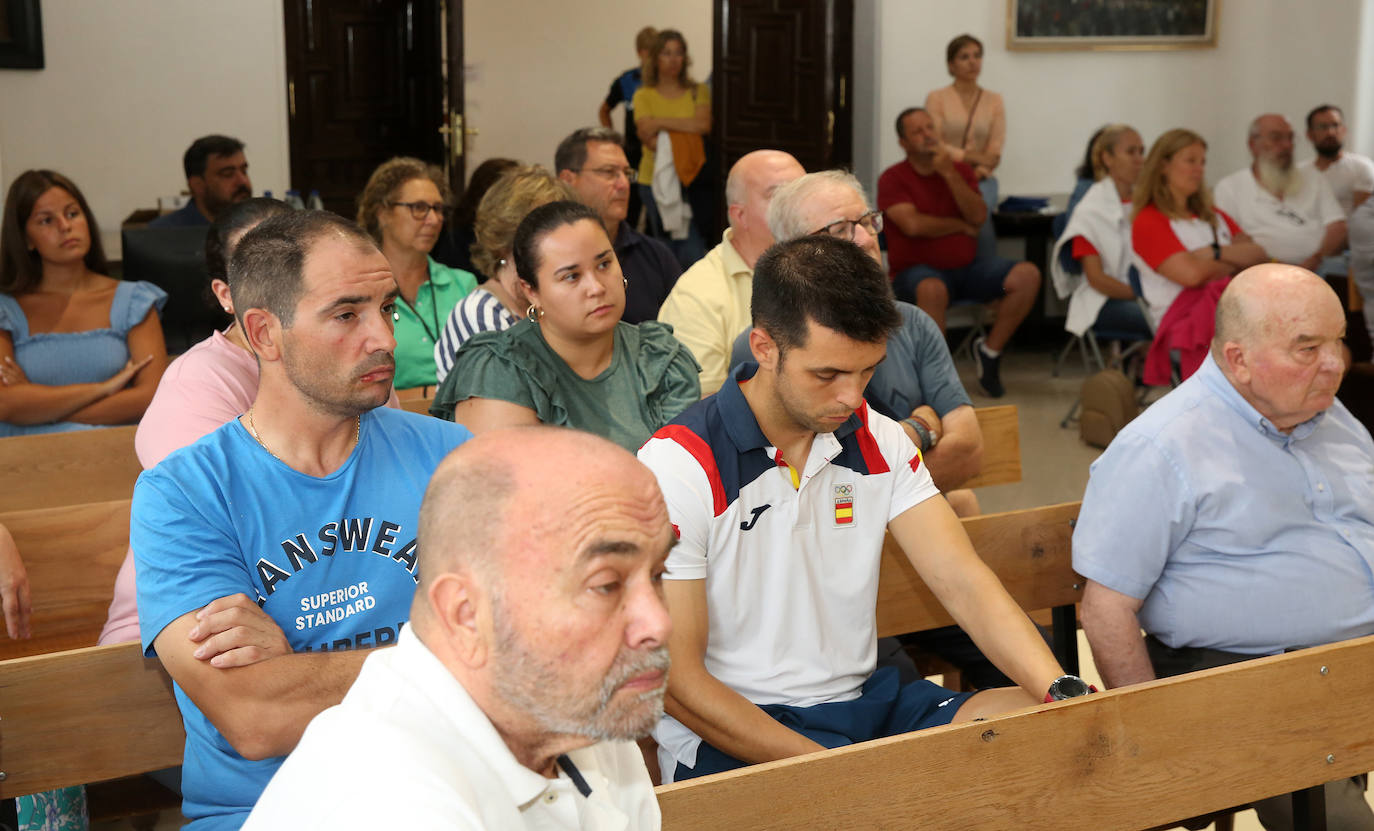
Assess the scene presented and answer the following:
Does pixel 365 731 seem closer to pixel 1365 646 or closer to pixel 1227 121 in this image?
pixel 1365 646

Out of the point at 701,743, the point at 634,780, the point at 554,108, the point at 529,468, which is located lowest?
the point at 701,743

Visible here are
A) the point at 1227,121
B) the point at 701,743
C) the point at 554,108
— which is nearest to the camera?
the point at 701,743

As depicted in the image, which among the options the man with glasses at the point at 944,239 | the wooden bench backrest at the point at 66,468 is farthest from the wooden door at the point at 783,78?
the wooden bench backrest at the point at 66,468

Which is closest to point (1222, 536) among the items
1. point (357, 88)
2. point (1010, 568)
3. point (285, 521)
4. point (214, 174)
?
point (1010, 568)

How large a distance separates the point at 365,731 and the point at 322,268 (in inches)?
39.2

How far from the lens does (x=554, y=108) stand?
34.4ft

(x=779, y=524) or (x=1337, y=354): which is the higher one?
(x=1337, y=354)

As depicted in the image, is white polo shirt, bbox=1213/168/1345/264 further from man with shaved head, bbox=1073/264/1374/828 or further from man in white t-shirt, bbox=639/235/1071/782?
man in white t-shirt, bbox=639/235/1071/782

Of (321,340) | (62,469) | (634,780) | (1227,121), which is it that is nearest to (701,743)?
(634,780)

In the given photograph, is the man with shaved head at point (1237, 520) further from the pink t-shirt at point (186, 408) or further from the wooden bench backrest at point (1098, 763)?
the pink t-shirt at point (186, 408)

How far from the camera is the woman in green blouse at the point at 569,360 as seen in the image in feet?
8.45

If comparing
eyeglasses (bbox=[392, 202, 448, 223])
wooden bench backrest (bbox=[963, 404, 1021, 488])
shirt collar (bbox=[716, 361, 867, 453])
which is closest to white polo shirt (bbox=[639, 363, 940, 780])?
shirt collar (bbox=[716, 361, 867, 453])

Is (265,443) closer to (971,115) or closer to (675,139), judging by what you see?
(675,139)

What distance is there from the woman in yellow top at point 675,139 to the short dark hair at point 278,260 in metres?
5.73
